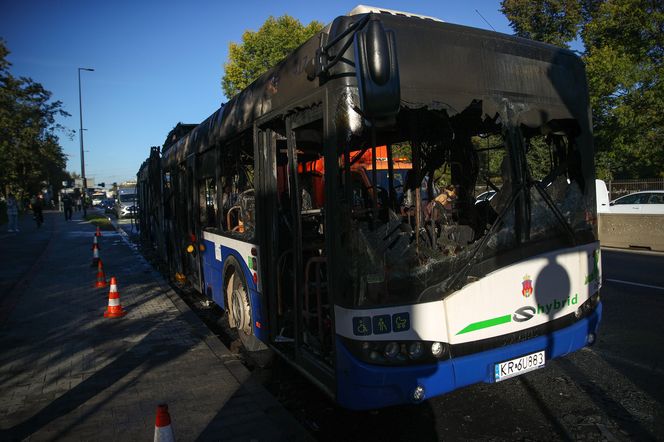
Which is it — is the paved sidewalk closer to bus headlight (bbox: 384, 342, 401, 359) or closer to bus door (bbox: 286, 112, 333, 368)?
bus door (bbox: 286, 112, 333, 368)

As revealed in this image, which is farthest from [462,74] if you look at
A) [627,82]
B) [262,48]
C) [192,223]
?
[262,48]

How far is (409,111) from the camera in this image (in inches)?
137

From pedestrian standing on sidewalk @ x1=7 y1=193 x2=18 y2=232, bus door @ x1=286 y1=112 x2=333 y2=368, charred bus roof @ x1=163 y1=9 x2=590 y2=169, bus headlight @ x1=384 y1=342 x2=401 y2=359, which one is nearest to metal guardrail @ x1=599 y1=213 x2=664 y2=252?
charred bus roof @ x1=163 y1=9 x2=590 y2=169

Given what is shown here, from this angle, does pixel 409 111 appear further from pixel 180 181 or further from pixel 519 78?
pixel 180 181

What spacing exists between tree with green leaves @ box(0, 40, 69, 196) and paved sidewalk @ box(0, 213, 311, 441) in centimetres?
2545

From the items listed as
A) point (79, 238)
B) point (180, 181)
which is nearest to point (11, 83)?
point (79, 238)

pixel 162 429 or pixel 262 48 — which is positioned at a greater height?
pixel 262 48

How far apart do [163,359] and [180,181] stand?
423 centimetres

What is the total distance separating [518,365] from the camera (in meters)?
3.62

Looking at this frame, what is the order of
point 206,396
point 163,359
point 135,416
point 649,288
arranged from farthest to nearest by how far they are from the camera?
point 649,288, point 163,359, point 206,396, point 135,416

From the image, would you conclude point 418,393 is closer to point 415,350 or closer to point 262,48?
point 415,350

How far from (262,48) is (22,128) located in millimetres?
19367

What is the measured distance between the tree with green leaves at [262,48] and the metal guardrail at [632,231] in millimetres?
22191

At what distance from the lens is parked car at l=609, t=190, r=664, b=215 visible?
16953mm
